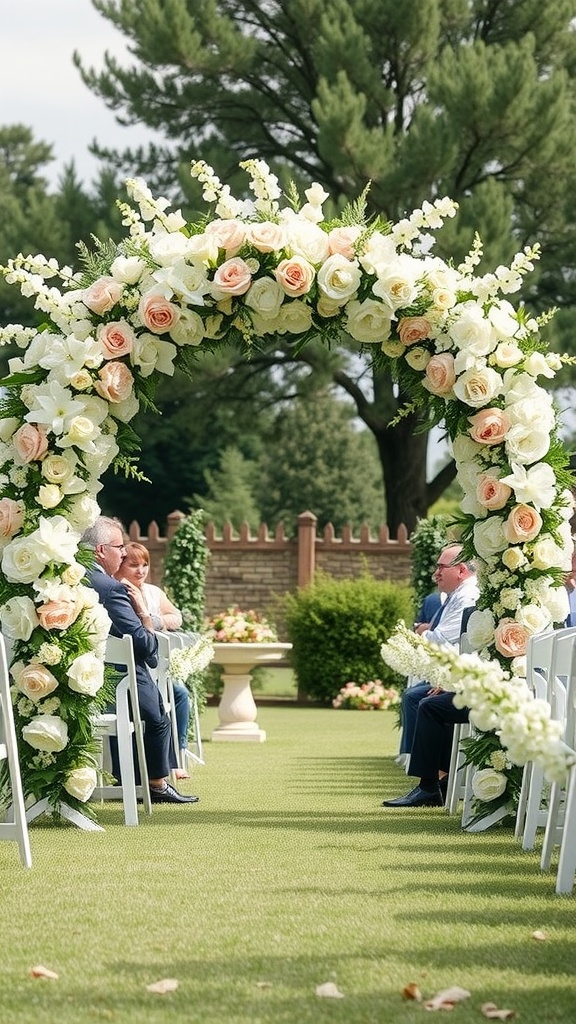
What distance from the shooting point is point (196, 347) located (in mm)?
7977

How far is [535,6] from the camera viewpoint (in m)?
25.7

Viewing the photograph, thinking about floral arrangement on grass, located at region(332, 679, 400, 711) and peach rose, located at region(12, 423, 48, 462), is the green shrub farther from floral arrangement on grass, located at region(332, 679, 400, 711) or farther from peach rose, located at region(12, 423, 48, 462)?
peach rose, located at region(12, 423, 48, 462)

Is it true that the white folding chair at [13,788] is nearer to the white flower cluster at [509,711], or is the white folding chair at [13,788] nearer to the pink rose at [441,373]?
the white flower cluster at [509,711]

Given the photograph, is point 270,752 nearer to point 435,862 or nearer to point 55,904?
point 435,862

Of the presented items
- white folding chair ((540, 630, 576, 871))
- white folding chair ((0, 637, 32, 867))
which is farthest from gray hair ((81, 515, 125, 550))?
white folding chair ((540, 630, 576, 871))

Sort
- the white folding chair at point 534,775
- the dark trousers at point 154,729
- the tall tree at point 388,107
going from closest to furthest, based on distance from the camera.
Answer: the white folding chair at point 534,775 < the dark trousers at point 154,729 < the tall tree at point 388,107

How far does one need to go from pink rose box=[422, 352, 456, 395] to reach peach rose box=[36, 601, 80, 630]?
2.21 meters

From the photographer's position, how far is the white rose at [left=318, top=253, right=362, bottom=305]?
7637 mm

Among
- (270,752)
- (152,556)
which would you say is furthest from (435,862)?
(152,556)

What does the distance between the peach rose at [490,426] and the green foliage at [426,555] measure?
7178mm

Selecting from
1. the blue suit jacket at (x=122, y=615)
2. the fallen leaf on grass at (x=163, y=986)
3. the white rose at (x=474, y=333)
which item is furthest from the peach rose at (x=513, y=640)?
the fallen leaf on grass at (x=163, y=986)

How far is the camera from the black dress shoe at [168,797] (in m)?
9.01

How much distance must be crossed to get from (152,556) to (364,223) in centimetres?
1791

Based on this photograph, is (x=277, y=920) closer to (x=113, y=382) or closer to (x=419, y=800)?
(x=113, y=382)
